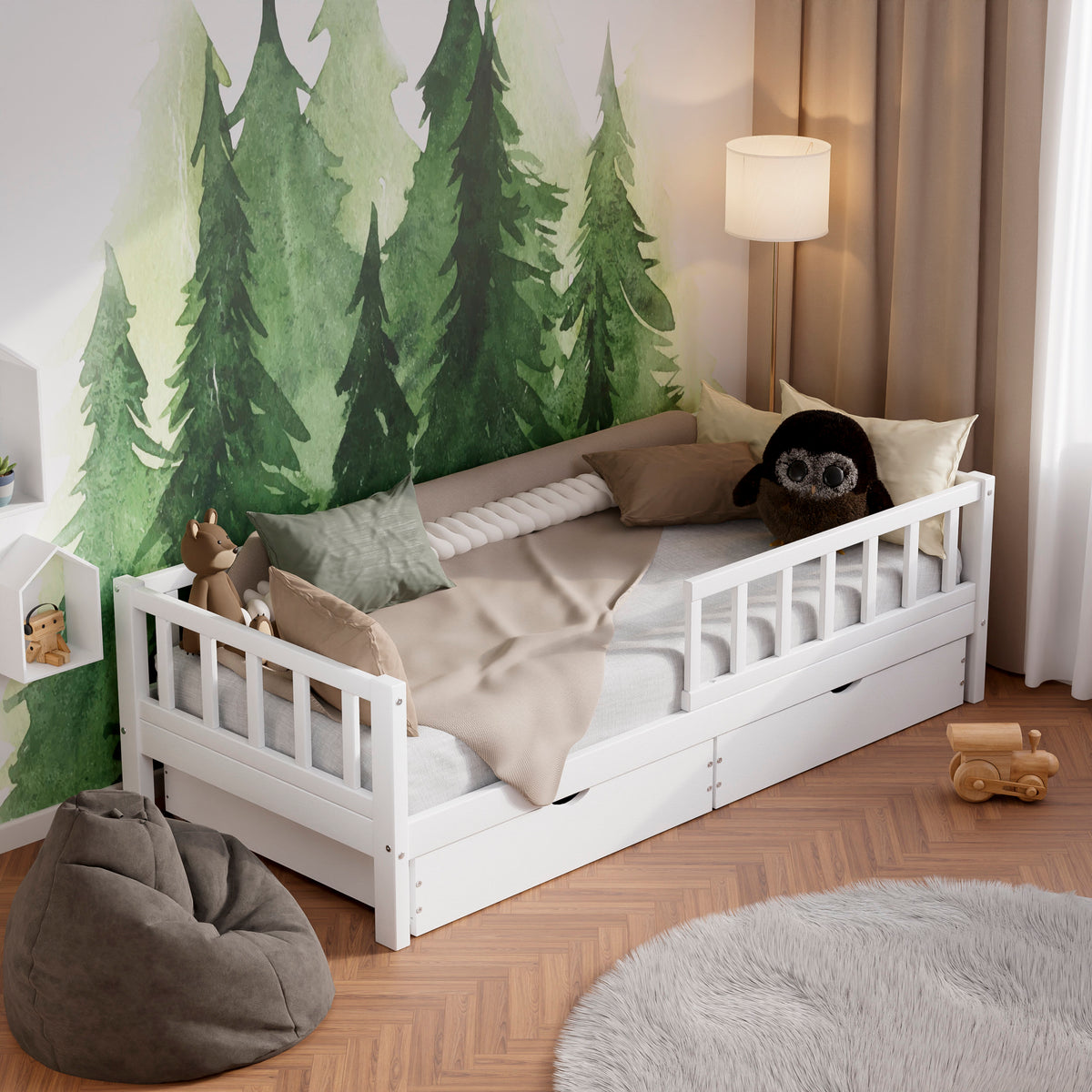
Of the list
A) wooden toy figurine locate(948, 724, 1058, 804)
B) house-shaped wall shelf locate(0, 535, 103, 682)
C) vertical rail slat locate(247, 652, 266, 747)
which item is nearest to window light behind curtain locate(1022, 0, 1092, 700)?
wooden toy figurine locate(948, 724, 1058, 804)

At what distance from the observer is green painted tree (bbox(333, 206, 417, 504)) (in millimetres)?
3309

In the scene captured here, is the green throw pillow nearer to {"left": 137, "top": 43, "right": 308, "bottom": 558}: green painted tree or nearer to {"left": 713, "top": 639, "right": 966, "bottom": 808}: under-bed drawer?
{"left": 137, "top": 43, "right": 308, "bottom": 558}: green painted tree

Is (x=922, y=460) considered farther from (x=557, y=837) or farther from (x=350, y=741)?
(x=350, y=741)

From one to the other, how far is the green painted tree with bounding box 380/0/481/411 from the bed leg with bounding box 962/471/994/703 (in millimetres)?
1386

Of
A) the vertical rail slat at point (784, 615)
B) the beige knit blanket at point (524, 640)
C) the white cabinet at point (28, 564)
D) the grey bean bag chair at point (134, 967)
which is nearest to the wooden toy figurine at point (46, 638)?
the white cabinet at point (28, 564)

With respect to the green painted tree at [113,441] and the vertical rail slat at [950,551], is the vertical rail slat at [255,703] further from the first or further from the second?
the vertical rail slat at [950,551]

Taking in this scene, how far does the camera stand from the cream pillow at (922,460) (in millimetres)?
3453

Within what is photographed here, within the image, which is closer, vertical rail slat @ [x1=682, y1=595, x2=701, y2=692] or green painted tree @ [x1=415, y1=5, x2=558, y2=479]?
vertical rail slat @ [x1=682, y1=595, x2=701, y2=692]

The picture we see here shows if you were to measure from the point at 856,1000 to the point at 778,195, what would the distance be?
6.92 ft

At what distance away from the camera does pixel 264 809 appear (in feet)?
9.30

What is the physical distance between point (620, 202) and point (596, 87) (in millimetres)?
305

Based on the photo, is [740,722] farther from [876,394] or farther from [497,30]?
[497,30]

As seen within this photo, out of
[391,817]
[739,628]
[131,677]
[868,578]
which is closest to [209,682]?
[131,677]

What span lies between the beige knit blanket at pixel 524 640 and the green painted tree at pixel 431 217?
51cm
